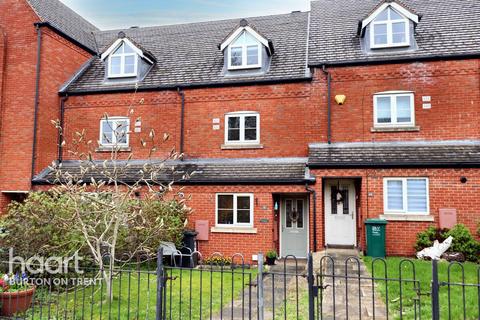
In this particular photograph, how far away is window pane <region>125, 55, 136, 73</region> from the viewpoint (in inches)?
683

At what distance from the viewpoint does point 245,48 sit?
53.3 feet

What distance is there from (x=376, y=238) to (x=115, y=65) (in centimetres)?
1333

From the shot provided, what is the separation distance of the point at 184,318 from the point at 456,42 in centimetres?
1365

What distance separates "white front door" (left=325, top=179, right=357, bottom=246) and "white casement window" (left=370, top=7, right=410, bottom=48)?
559 centimetres

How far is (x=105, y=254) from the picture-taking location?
33.1ft

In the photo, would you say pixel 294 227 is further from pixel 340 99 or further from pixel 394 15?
pixel 394 15

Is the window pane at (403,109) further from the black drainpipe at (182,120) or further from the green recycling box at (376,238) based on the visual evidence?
the black drainpipe at (182,120)

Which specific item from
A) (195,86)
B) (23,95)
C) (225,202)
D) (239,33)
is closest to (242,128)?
(195,86)

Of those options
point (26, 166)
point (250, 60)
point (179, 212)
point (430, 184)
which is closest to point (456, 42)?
point (430, 184)

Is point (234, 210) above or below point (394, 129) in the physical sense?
below

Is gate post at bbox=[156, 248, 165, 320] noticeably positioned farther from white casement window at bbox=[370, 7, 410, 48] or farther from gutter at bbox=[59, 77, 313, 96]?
white casement window at bbox=[370, 7, 410, 48]

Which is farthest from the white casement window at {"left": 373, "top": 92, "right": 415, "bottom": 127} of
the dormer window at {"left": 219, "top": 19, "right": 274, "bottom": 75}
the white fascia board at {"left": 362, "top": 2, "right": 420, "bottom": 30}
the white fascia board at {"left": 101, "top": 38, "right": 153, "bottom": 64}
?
the white fascia board at {"left": 101, "top": 38, "right": 153, "bottom": 64}

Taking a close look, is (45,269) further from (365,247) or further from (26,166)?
(365,247)

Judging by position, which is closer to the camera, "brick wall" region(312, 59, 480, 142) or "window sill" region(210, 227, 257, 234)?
"brick wall" region(312, 59, 480, 142)
